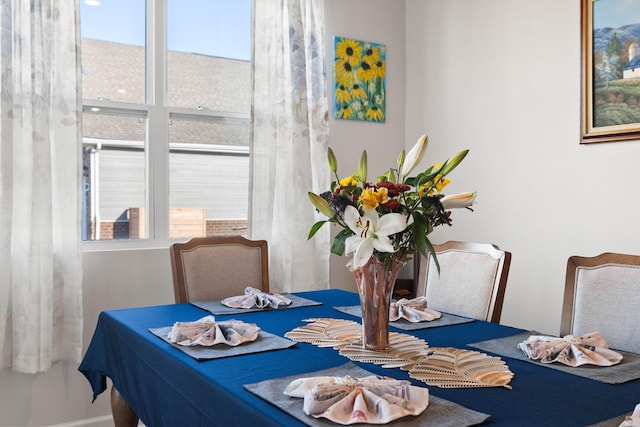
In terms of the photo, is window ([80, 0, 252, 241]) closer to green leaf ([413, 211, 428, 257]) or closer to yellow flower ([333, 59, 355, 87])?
yellow flower ([333, 59, 355, 87])

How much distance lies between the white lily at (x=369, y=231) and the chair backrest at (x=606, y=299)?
775 mm

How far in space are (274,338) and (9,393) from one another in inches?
65.5

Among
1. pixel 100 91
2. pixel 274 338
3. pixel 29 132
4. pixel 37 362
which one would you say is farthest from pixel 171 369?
pixel 100 91

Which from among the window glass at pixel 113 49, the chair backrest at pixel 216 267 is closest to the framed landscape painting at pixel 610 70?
the chair backrest at pixel 216 267

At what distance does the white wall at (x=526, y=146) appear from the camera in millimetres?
2715

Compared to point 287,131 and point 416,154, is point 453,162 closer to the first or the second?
point 416,154

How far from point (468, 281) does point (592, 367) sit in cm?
81

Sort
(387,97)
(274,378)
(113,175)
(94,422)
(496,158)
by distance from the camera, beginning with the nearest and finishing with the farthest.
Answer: (274,378), (94,422), (113,175), (496,158), (387,97)

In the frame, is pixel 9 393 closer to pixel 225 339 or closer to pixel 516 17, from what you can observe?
pixel 225 339

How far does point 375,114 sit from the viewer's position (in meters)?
3.70

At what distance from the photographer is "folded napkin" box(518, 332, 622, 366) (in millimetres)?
1406

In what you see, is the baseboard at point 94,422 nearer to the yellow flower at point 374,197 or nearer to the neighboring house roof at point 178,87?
the neighboring house roof at point 178,87

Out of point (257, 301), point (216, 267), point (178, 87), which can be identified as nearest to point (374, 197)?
point (257, 301)

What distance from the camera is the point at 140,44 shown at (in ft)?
9.96
